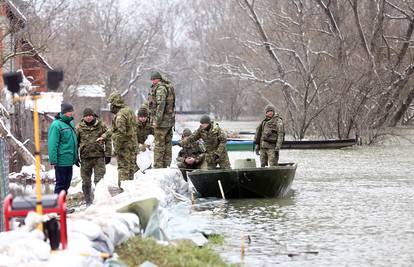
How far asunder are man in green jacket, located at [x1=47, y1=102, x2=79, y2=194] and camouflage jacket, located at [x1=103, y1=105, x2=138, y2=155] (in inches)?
43.5

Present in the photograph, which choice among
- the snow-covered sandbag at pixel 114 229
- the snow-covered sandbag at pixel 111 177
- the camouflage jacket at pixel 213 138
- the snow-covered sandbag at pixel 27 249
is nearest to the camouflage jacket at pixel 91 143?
the snow-covered sandbag at pixel 111 177

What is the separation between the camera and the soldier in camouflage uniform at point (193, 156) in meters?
18.3

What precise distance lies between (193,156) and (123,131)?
3.61 metres

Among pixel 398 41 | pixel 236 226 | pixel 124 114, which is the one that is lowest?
pixel 236 226

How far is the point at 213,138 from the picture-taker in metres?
17.7

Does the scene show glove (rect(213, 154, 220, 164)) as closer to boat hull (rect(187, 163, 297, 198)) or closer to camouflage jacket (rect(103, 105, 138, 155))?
boat hull (rect(187, 163, 297, 198))

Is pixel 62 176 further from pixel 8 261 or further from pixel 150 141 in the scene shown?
pixel 8 261

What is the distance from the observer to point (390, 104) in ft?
136

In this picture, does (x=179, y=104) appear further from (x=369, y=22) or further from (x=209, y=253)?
(x=209, y=253)

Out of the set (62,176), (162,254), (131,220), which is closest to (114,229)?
(162,254)

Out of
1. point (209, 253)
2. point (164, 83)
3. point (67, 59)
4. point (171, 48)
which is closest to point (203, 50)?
point (171, 48)

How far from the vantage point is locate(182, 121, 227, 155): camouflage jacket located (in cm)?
1764

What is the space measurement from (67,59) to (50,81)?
41812 millimetres

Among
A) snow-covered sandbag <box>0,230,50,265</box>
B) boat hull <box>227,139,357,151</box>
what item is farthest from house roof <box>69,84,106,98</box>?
snow-covered sandbag <box>0,230,50,265</box>
